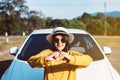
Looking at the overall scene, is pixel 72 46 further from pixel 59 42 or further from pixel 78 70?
pixel 59 42

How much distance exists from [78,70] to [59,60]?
172 cm

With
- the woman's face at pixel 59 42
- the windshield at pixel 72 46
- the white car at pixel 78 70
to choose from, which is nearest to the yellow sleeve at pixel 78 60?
the woman's face at pixel 59 42

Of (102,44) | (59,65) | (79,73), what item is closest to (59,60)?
(59,65)

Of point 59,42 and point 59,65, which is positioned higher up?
point 59,42

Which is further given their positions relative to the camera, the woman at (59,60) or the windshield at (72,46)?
the windshield at (72,46)

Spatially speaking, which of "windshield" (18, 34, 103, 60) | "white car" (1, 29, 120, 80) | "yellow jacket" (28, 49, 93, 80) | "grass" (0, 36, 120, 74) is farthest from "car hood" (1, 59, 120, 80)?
"grass" (0, 36, 120, 74)

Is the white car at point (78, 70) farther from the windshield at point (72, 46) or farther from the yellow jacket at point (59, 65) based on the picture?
the yellow jacket at point (59, 65)

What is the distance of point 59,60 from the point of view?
396 cm

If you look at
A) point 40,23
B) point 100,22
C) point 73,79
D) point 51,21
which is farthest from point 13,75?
point 100,22

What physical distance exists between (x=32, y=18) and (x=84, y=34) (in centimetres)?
4488

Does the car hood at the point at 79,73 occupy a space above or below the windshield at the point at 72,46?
below

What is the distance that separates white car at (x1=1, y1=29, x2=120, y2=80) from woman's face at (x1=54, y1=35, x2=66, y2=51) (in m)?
1.36

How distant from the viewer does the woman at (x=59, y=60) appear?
12.8 ft

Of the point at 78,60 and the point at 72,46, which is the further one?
the point at 72,46
